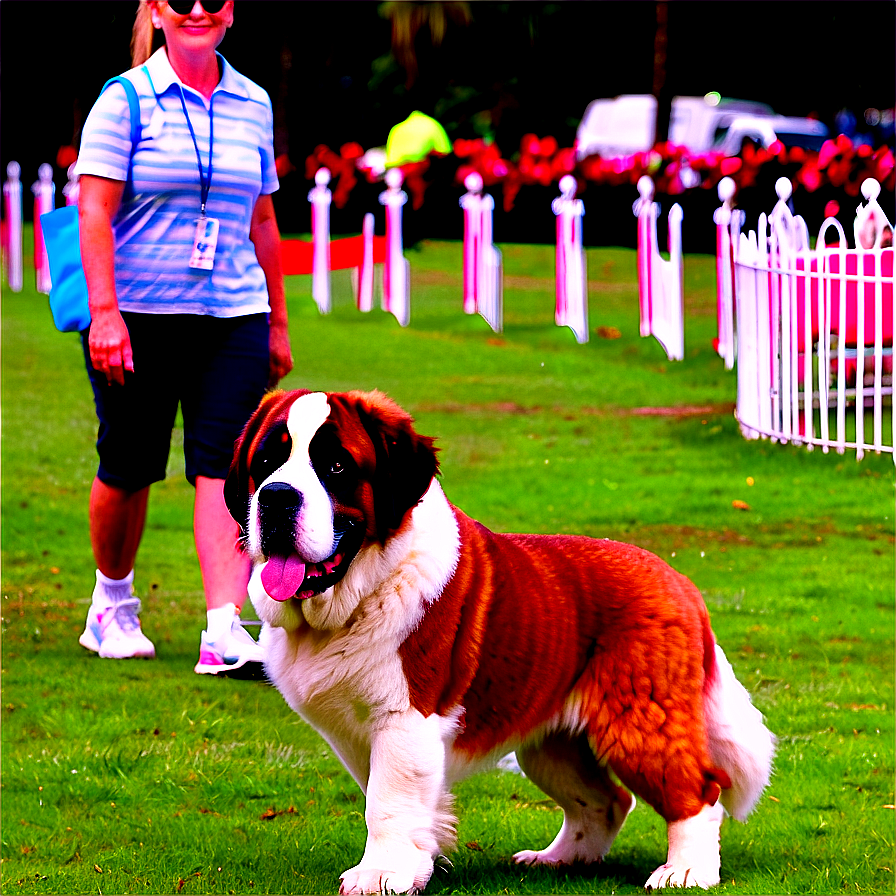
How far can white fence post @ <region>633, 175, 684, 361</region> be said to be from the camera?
15.2m

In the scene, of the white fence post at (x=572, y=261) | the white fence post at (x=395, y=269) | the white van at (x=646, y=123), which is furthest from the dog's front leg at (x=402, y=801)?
the white van at (x=646, y=123)

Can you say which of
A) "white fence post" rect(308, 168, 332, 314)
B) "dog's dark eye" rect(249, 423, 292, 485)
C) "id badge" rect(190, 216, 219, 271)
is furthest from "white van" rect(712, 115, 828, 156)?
"dog's dark eye" rect(249, 423, 292, 485)

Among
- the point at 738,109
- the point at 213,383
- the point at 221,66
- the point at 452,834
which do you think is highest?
the point at 738,109

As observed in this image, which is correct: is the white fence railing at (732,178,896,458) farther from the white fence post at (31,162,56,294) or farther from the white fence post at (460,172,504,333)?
the white fence post at (31,162,56,294)

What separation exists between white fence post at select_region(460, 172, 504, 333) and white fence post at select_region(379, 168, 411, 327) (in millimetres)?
782

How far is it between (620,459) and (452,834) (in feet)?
23.9

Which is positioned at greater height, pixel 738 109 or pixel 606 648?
pixel 738 109

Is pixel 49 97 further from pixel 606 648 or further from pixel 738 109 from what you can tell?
pixel 606 648

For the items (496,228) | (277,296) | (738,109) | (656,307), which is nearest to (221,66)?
(277,296)

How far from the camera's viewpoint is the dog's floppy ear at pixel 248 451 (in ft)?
11.7

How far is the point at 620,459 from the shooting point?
35.3 feet

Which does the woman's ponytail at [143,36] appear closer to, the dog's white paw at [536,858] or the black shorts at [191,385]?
the black shorts at [191,385]

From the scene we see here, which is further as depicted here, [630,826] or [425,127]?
[425,127]

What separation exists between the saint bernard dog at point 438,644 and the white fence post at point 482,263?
13.3 metres
